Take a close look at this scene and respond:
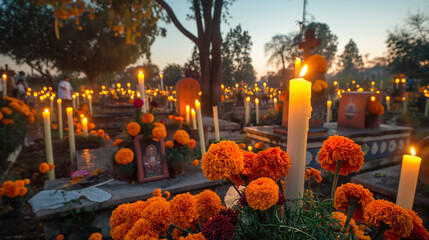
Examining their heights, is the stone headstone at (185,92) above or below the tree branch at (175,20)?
below

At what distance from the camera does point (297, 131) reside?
2.48 feet

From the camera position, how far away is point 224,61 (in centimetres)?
3872

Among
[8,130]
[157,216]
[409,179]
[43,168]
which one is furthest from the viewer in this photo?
[8,130]

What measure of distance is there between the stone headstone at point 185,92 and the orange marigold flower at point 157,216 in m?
7.39

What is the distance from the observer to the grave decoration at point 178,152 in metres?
2.86

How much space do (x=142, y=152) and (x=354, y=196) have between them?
7.80 feet

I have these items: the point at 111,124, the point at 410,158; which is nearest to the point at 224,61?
the point at 111,124

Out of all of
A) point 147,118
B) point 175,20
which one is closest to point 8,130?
point 147,118

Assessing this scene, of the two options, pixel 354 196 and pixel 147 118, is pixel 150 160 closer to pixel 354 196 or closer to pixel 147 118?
pixel 147 118

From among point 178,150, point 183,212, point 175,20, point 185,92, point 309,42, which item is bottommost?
point 178,150

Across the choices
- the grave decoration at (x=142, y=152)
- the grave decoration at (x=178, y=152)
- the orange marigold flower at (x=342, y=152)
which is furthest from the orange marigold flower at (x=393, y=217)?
the grave decoration at (x=178, y=152)

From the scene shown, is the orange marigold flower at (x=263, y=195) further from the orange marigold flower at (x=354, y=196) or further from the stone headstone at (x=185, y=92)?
the stone headstone at (x=185, y=92)

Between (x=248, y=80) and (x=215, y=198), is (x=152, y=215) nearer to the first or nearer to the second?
(x=215, y=198)

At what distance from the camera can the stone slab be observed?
3944 millimetres
